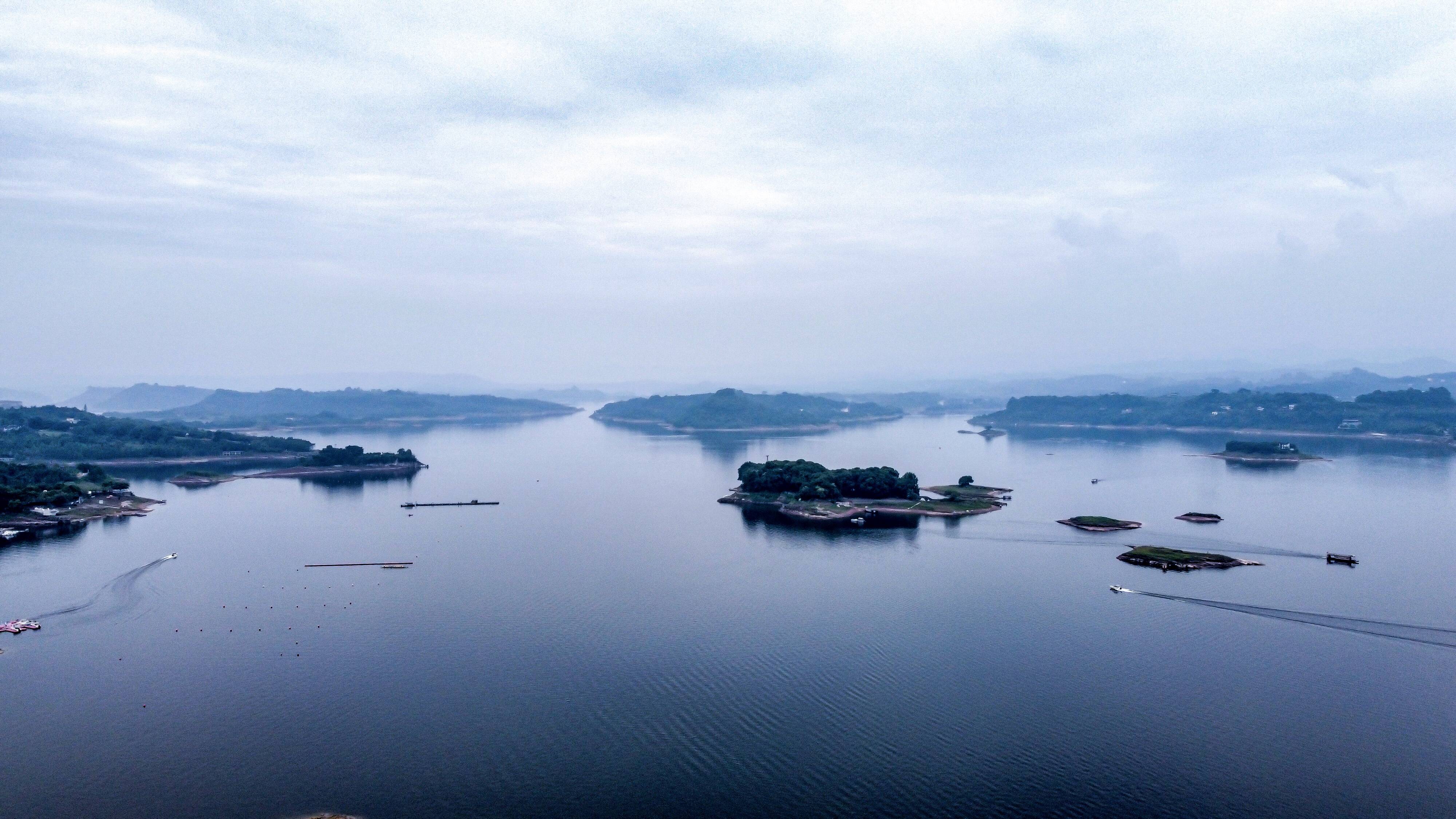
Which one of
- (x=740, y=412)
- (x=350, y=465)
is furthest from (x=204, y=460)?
(x=740, y=412)

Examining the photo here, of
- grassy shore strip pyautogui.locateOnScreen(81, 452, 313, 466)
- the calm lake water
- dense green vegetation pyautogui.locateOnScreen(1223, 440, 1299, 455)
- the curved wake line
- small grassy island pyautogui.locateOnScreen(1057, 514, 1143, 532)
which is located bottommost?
the calm lake water

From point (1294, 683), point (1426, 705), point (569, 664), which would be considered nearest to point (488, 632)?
point (569, 664)

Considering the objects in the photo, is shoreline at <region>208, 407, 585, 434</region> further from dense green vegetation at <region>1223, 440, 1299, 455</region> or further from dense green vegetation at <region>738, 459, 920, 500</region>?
dense green vegetation at <region>1223, 440, 1299, 455</region>

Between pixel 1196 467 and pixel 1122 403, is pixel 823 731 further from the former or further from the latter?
pixel 1122 403

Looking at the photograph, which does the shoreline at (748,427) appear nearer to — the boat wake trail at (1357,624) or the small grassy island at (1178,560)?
the small grassy island at (1178,560)

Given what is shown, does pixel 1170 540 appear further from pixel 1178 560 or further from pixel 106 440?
pixel 106 440

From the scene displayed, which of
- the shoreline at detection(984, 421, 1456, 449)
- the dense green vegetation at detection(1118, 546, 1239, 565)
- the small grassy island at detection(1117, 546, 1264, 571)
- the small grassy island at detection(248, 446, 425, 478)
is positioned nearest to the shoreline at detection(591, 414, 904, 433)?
the shoreline at detection(984, 421, 1456, 449)
